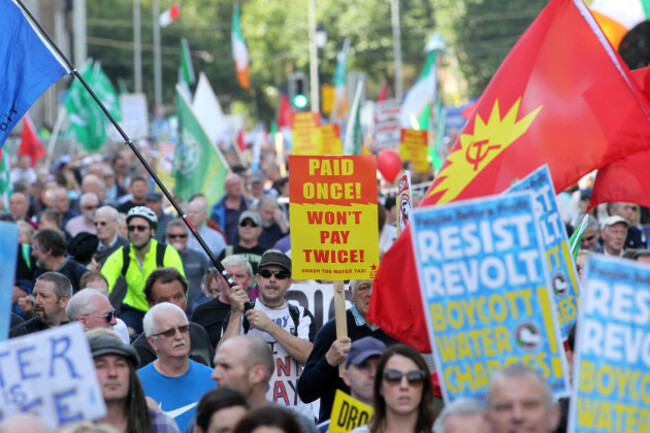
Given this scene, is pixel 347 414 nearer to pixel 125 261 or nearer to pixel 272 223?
pixel 125 261

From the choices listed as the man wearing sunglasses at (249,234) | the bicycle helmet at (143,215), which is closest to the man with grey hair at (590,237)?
the man wearing sunglasses at (249,234)

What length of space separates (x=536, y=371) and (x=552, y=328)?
11.8 inches

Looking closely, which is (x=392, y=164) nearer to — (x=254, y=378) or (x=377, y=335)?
(x=377, y=335)

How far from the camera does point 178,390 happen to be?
268 inches

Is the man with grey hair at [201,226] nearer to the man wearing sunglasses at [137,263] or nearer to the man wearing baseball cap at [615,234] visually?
the man wearing sunglasses at [137,263]

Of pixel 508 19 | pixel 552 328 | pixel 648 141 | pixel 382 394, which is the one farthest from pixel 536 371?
pixel 508 19

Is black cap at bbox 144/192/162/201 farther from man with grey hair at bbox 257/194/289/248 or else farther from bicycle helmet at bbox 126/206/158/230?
bicycle helmet at bbox 126/206/158/230

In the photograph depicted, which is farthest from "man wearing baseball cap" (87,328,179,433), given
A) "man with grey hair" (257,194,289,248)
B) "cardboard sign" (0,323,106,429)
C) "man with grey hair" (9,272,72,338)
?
"man with grey hair" (257,194,289,248)

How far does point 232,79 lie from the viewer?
236ft

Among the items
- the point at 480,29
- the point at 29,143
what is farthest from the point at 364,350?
the point at 480,29

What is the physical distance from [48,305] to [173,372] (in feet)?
6.35

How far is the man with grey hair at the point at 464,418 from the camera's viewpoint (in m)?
4.69

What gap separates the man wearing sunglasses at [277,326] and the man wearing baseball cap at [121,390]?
1713 millimetres

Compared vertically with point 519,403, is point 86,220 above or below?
above
